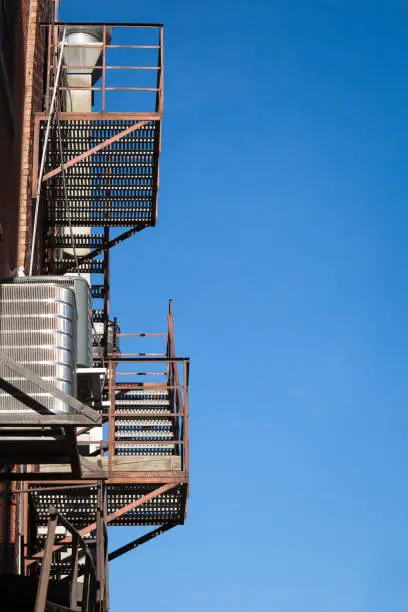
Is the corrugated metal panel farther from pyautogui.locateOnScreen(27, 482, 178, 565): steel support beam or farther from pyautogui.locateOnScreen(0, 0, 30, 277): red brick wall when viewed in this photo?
pyautogui.locateOnScreen(27, 482, 178, 565): steel support beam

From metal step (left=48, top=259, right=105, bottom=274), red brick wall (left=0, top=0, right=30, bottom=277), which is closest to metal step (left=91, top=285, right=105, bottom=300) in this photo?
metal step (left=48, top=259, right=105, bottom=274)

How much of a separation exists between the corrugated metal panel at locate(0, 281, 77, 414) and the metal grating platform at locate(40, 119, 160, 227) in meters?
5.51

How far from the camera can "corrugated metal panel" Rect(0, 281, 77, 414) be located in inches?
339

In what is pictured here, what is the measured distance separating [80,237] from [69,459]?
718cm

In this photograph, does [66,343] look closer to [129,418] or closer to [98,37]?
[129,418]

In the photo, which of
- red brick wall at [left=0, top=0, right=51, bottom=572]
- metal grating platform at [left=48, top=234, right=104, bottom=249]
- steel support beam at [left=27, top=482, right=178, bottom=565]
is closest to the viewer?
red brick wall at [left=0, top=0, right=51, bottom=572]

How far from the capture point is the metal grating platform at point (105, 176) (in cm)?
1401

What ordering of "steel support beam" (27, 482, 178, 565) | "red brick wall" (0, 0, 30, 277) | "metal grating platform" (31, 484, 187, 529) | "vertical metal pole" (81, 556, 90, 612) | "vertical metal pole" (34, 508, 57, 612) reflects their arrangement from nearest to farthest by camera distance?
1. "vertical metal pole" (34, 508, 57, 612)
2. "vertical metal pole" (81, 556, 90, 612)
3. "red brick wall" (0, 0, 30, 277)
4. "steel support beam" (27, 482, 178, 565)
5. "metal grating platform" (31, 484, 187, 529)

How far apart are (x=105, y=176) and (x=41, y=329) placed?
6.29 m

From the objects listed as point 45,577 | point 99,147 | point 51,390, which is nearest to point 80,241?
point 99,147

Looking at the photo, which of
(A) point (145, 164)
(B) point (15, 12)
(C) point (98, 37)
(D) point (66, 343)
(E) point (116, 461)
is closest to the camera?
(D) point (66, 343)

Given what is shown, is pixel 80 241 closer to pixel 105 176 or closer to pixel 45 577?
pixel 105 176

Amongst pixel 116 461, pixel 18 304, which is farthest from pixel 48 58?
pixel 18 304

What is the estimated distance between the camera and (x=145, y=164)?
47.8 feet
